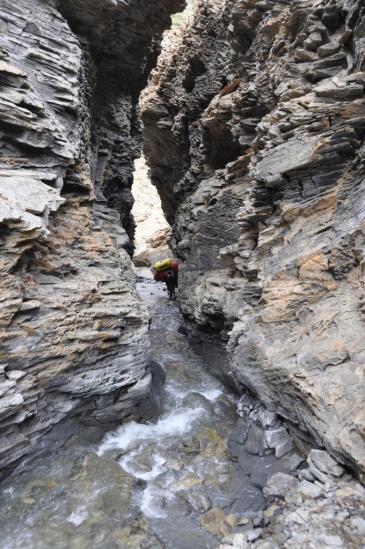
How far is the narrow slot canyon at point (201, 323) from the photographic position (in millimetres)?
7953

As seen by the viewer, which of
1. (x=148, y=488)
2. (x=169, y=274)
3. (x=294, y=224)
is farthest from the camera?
(x=169, y=274)

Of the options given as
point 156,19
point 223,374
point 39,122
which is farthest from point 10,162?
point 156,19

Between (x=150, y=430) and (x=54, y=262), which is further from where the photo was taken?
(x=150, y=430)

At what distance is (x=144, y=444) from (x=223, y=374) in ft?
18.2

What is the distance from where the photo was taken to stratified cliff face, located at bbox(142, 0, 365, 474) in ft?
28.2

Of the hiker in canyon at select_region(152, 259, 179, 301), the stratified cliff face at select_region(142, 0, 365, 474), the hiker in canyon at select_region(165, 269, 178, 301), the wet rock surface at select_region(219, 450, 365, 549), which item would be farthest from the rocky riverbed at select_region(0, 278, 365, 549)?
the hiker in canyon at select_region(152, 259, 179, 301)

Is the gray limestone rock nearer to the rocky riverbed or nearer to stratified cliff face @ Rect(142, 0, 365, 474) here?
the rocky riverbed

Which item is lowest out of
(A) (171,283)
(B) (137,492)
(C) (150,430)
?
(B) (137,492)

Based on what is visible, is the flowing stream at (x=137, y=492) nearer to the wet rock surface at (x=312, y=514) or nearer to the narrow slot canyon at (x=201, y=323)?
the narrow slot canyon at (x=201, y=323)

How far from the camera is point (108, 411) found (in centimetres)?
1143

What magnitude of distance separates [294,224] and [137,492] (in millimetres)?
9253

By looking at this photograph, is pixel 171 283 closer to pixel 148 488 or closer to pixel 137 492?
pixel 148 488

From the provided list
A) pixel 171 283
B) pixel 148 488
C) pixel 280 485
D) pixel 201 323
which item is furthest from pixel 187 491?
pixel 171 283

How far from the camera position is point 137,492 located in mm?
9242
